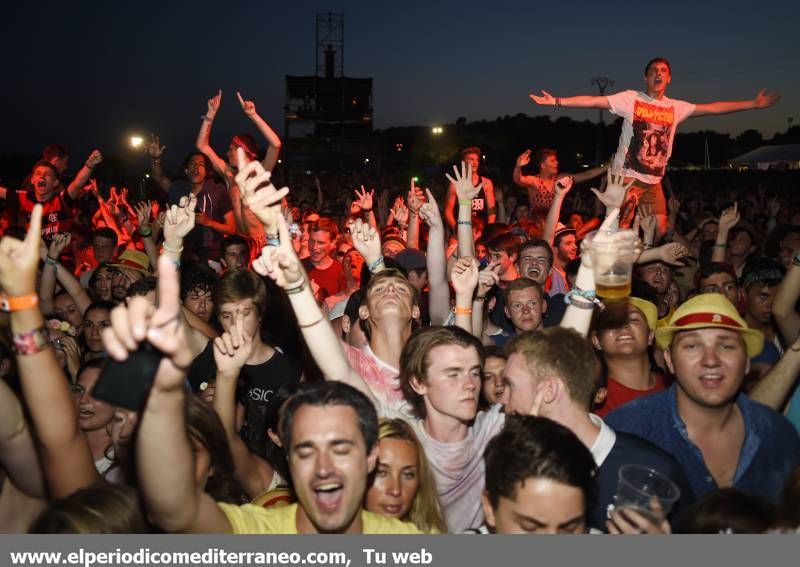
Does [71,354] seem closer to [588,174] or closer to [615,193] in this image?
[615,193]

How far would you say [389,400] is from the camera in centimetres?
355

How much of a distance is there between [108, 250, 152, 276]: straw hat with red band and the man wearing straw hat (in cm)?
418

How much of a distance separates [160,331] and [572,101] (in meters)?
6.63

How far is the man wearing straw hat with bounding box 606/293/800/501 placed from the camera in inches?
121

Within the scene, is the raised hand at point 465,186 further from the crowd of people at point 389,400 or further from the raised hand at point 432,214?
the raised hand at point 432,214

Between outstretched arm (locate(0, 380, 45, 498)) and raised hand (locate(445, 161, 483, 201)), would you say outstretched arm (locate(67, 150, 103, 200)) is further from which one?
outstretched arm (locate(0, 380, 45, 498))

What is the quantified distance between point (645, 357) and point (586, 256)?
1092 mm

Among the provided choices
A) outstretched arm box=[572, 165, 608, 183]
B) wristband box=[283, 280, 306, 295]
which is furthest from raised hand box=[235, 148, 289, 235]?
outstretched arm box=[572, 165, 608, 183]

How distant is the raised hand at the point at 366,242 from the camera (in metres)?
4.38

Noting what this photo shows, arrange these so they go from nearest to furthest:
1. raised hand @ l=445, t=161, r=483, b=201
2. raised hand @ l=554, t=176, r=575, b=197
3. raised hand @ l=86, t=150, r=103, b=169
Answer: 1. raised hand @ l=445, t=161, r=483, b=201
2. raised hand @ l=554, t=176, r=575, b=197
3. raised hand @ l=86, t=150, r=103, b=169

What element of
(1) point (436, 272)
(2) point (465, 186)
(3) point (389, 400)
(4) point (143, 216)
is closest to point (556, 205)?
(2) point (465, 186)

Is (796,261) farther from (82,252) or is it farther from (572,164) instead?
(572,164)

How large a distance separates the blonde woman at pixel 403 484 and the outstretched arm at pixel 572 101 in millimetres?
5299

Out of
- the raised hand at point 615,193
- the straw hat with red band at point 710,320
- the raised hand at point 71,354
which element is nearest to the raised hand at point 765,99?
the raised hand at point 615,193
